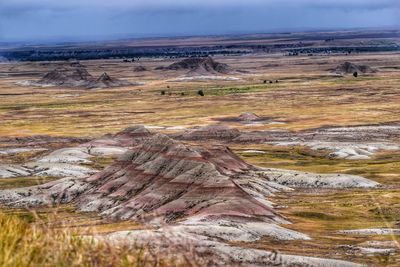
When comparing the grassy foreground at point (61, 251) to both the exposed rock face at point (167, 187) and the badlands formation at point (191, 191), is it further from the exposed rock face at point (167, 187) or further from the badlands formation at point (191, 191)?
the exposed rock face at point (167, 187)

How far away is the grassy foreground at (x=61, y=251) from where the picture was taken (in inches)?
351

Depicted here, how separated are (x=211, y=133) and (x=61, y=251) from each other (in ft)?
372

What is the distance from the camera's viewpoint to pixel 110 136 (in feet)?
384

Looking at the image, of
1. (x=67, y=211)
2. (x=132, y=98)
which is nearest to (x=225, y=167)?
(x=67, y=211)

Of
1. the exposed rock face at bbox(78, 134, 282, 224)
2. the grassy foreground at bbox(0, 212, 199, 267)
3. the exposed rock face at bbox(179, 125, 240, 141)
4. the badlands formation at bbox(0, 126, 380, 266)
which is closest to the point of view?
the grassy foreground at bbox(0, 212, 199, 267)

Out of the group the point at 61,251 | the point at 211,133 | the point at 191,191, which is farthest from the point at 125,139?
the point at 61,251

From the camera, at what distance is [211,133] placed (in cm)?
12256

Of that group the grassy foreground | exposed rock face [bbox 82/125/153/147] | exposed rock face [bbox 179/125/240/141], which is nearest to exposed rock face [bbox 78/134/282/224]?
exposed rock face [bbox 82/125/153/147]

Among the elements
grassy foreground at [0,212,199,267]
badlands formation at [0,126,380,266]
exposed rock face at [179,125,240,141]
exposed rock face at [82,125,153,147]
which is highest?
grassy foreground at [0,212,199,267]

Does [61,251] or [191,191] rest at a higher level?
[61,251]

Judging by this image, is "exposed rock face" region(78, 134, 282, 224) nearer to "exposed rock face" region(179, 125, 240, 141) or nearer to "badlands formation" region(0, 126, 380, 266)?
"badlands formation" region(0, 126, 380, 266)

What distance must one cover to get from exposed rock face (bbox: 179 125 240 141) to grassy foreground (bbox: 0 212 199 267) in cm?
10983

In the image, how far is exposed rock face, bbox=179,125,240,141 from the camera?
121062 mm

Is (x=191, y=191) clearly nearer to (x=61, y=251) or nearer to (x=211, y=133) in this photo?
(x=211, y=133)
